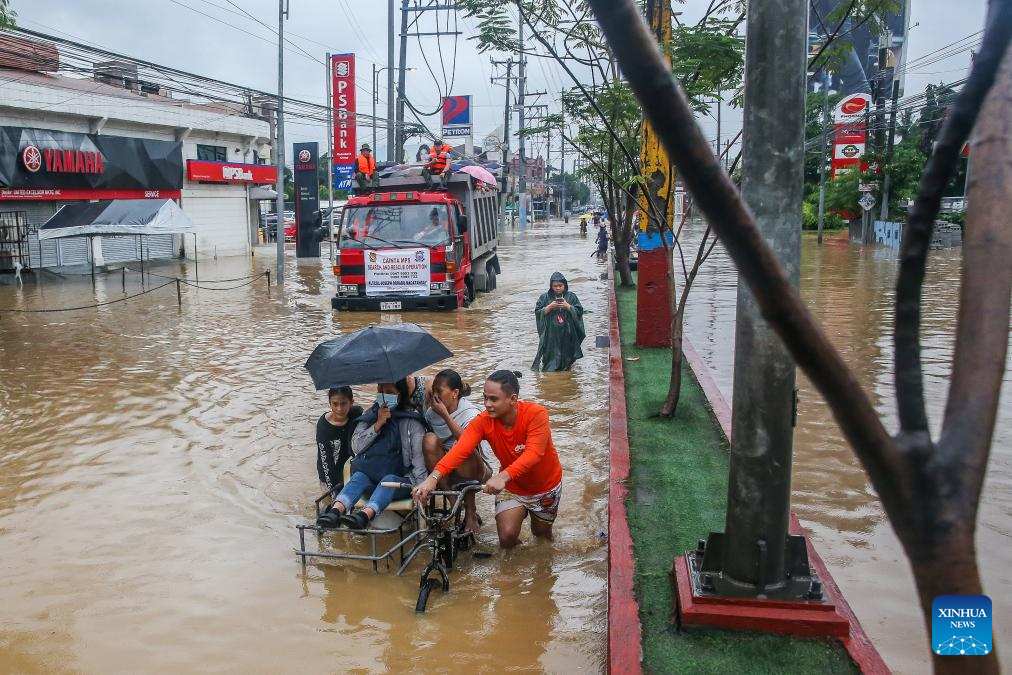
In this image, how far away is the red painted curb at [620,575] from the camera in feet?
13.0

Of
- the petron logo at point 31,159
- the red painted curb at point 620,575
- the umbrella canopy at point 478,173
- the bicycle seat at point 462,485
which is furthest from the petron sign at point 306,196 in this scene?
the bicycle seat at point 462,485

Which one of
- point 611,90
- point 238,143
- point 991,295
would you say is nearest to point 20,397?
point 611,90

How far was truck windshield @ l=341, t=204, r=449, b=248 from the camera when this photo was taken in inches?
647

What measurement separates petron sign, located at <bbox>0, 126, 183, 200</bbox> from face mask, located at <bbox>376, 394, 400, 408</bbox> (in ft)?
63.6

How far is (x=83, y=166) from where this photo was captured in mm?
24078

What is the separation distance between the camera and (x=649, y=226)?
10.7 metres

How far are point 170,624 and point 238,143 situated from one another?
33.7m

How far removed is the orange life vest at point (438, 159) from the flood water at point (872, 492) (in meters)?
5.68

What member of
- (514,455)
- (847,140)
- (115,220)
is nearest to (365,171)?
(115,220)

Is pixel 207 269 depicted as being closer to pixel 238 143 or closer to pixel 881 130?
pixel 238 143

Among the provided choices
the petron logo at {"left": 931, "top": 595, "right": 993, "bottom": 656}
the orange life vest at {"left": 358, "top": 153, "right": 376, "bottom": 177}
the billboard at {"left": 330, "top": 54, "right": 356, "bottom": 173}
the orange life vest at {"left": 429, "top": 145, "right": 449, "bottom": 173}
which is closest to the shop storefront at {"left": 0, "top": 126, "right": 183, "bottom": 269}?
the billboard at {"left": 330, "top": 54, "right": 356, "bottom": 173}

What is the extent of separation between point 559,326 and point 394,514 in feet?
17.9

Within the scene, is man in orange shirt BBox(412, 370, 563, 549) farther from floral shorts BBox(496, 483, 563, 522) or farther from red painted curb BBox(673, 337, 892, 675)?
red painted curb BBox(673, 337, 892, 675)

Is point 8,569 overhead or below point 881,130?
below
